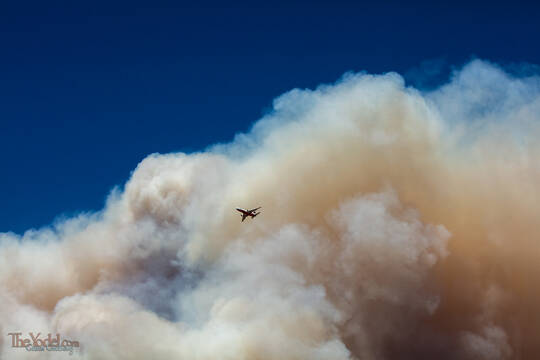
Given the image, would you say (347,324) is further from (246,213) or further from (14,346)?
(14,346)

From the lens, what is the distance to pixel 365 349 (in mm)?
145750

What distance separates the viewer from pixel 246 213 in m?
138

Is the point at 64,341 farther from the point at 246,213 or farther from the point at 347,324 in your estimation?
the point at 347,324

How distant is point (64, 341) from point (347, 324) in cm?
6933

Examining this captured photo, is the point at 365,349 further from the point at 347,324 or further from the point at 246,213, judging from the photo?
the point at 246,213

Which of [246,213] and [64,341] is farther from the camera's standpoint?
[64,341]

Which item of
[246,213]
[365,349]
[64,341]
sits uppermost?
[246,213]

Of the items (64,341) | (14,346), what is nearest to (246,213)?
(64,341)

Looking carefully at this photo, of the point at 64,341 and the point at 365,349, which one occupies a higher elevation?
the point at 64,341

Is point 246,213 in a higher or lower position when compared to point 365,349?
higher

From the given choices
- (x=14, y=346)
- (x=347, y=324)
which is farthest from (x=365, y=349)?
(x=14, y=346)

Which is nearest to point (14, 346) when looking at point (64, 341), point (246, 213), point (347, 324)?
point (64, 341)

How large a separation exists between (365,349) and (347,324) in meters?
7.47

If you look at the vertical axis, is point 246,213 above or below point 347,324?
above
